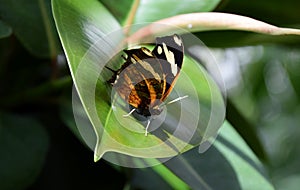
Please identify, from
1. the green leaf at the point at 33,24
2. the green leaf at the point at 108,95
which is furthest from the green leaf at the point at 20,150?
the green leaf at the point at 108,95

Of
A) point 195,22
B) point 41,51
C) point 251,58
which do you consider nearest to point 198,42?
point 195,22

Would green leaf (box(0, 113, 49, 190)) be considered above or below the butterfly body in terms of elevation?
below

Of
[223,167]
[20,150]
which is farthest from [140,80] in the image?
[20,150]

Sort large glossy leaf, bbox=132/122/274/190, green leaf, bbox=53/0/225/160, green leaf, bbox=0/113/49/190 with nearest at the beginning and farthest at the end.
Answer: green leaf, bbox=53/0/225/160
large glossy leaf, bbox=132/122/274/190
green leaf, bbox=0/113/49/190

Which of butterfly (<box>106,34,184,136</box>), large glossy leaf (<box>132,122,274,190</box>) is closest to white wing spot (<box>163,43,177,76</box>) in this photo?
butterfly (<box>106,34,184,136</box>)

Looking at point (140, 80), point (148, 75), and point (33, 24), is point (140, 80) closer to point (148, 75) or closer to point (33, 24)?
point (148, 75)

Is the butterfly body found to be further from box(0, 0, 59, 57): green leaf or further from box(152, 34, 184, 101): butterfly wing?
box(0, 0, 59, 57): green leaf
